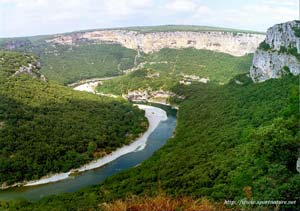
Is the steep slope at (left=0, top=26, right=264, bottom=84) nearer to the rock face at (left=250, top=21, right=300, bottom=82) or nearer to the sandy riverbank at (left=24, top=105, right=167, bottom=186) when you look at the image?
the sandy riverbank at (left=24, top=105, right=167, bottom=186)

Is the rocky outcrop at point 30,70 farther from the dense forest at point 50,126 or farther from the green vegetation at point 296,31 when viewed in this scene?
the green vegetation at point 296,31

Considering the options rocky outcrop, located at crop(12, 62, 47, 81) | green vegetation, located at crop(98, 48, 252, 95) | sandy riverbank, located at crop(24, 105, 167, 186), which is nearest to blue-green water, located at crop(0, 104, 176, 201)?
sandy riverbank, located at crop(24, 105, 167, 186)

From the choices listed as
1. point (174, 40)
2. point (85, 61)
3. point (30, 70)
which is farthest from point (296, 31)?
point (174, 40)

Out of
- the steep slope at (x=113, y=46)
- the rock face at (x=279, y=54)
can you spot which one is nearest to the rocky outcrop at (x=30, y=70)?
the rock face at (x=279, y=54)

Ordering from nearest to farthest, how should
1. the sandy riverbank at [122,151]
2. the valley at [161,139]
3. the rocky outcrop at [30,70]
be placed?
the valley at [161,139]
the sandy riverbank at [122,151]
the rocky outcrop at [30,70]

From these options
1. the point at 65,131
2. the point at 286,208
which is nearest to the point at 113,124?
the point at 65,131

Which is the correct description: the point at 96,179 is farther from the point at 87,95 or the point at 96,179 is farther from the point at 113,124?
the point at 87,95
